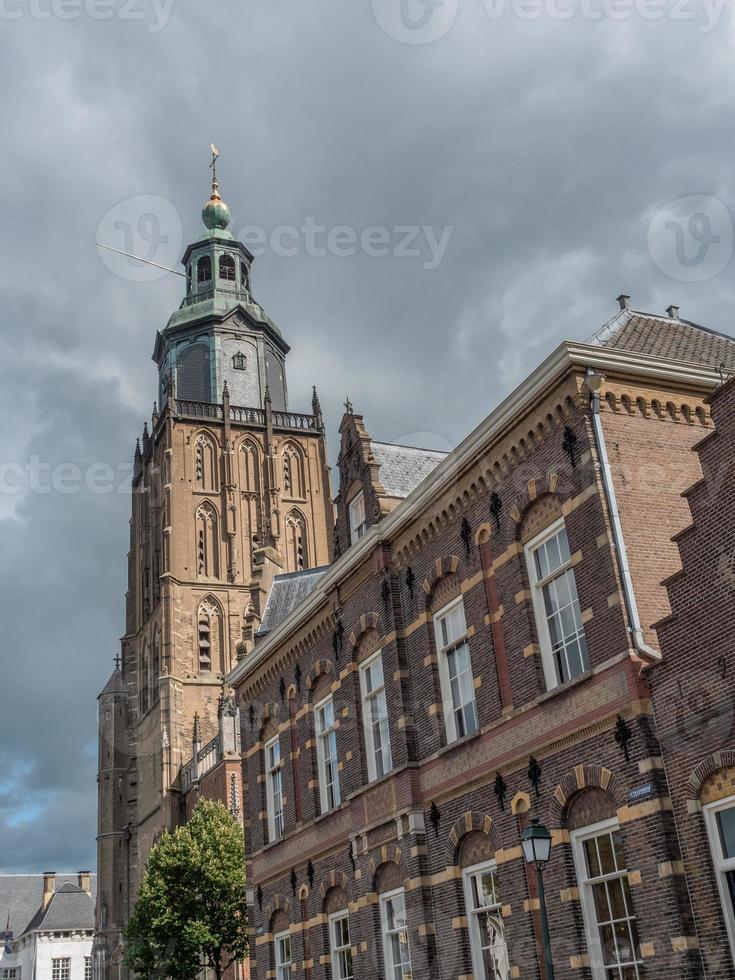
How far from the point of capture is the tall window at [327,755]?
883 inches

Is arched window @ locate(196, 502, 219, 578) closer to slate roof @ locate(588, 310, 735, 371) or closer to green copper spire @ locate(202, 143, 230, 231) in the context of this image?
green copper spire @ locate(202, 143, 230, 231)

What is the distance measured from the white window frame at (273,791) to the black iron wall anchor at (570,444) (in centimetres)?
1267

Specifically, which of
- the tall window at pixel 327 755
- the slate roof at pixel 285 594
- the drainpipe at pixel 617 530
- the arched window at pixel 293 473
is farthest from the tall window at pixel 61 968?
the drainpipe at pixel 617 530

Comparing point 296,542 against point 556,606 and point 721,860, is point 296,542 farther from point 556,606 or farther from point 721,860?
point 721,860

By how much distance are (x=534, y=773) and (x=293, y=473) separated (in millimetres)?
58740

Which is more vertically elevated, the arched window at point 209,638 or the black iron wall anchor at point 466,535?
the arched window at point 209,638

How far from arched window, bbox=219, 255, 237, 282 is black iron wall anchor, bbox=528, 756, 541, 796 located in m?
70.9

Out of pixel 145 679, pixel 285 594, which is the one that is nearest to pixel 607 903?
pixel 285 594

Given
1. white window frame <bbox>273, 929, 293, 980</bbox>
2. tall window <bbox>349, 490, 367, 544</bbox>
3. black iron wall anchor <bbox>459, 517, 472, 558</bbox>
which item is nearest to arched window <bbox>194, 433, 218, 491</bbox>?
tall window <bbox>349, 490, 367, 544</bbox>

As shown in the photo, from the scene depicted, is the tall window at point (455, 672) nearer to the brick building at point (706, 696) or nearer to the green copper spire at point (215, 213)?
the brick building at point (706, 696)

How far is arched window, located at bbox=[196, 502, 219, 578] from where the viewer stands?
224 ft

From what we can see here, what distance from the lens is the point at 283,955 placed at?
23719 mm

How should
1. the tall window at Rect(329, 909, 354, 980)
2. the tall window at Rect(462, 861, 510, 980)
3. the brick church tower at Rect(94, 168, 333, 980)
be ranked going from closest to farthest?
1. the tall window at Rect(462, 861, 510, 980)
2. the tall window at Rect(329, 909, 354, 980)
3. the brick church tower at Rect(94, 168, 333, 980)

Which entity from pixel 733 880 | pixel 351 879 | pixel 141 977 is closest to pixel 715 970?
pixel 733 880
